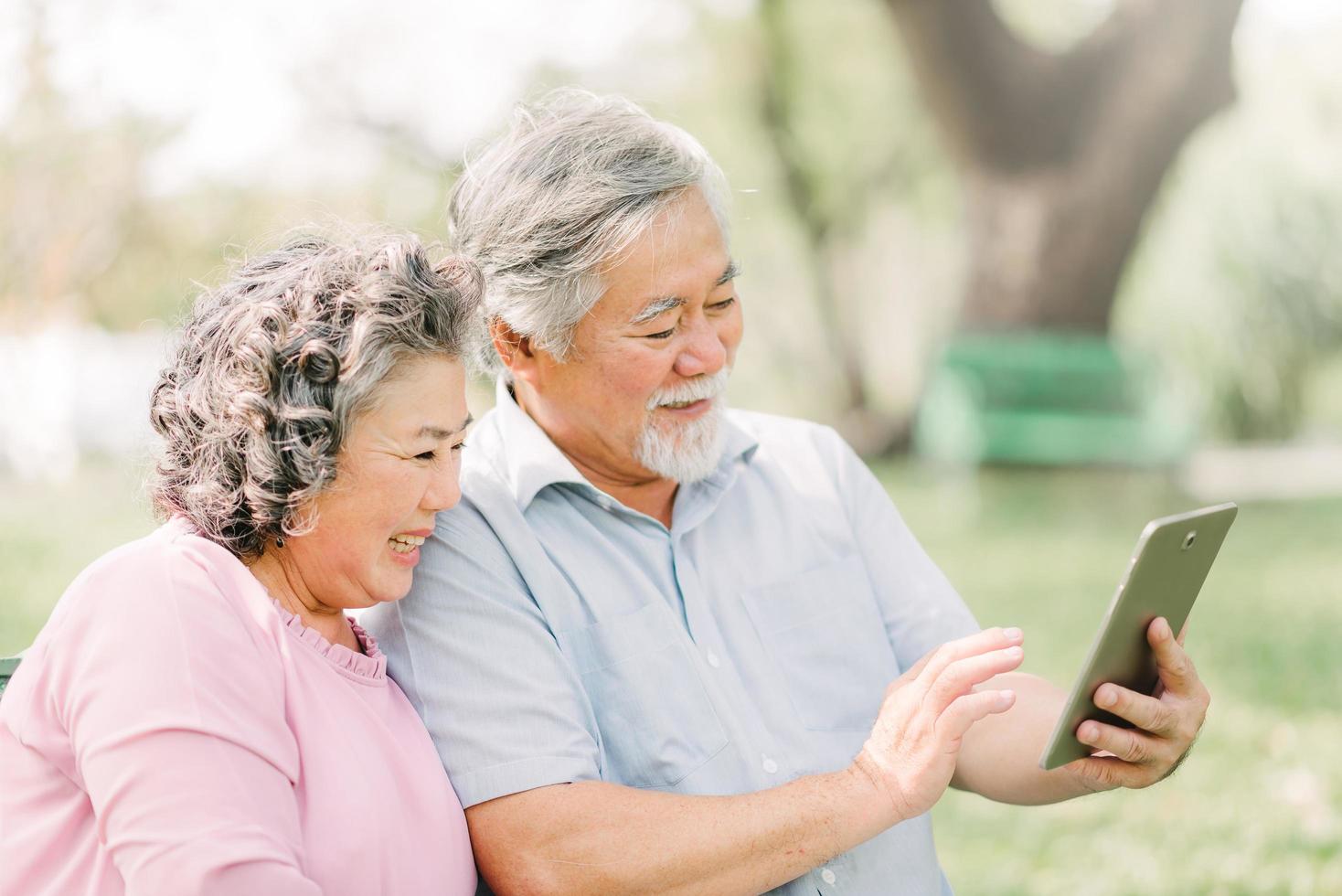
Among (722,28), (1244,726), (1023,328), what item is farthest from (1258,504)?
(722,28)

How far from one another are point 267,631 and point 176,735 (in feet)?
0.74

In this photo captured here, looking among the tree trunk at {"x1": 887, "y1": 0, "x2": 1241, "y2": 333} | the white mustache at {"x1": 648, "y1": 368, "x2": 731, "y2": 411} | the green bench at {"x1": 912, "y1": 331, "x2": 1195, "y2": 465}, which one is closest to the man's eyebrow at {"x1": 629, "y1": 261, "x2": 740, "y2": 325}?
the white mustache at {"x1": 648, "y1": 368, "x2": 731, "y2": 411}

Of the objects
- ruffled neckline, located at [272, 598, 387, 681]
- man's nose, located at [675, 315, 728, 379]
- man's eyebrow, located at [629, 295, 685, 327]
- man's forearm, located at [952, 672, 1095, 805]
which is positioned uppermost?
man's eyebrow, located at [629, 295, 685, 327]

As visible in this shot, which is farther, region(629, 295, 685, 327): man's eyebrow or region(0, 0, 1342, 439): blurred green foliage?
region(0, 0, 1342, 439): blurred green foliage

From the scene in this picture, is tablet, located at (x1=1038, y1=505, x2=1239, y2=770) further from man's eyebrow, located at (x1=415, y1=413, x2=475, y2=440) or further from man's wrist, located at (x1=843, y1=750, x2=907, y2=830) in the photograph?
man's eyebrow, located at (x1=415, y1=413, x2=475, y2=440)

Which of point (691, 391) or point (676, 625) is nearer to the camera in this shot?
point (676, 625)

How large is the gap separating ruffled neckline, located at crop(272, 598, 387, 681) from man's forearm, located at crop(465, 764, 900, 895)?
9.6 inches

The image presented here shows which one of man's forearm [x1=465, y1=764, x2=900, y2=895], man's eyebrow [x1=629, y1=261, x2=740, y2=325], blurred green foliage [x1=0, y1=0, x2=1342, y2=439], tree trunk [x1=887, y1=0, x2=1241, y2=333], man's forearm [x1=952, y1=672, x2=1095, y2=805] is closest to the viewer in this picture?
man's forearm [x1=465, y1=764, x2=900, y2=895]

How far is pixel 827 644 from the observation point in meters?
2.20

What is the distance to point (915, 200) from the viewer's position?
14062 mm

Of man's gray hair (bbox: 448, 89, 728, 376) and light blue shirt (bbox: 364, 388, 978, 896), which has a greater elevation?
man's gray hair (bbox: 448, 89, 728, 376)

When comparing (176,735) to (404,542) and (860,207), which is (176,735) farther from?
(860,207)

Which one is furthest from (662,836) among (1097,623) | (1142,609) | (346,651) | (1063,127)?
(1063,127)

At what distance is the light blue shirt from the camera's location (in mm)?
1868
